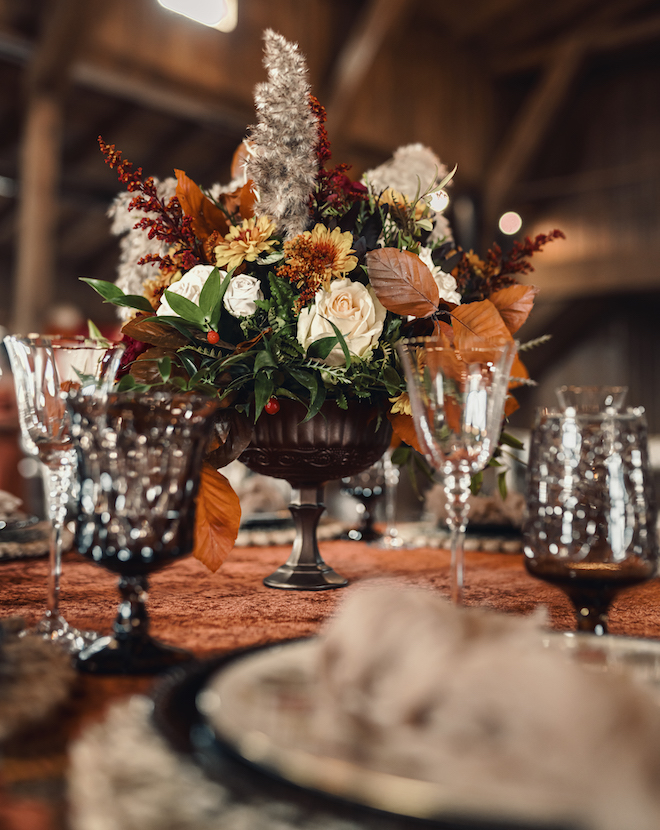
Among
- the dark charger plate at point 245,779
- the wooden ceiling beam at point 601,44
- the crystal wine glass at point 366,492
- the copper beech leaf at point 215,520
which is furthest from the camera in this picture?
the wooden ceiling beam at point 601,44

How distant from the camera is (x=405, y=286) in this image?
933 mm

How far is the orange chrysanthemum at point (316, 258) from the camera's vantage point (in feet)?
3.09

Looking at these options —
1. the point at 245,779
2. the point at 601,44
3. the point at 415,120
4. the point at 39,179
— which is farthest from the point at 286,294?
the point at 601,44

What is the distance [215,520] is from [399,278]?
1.10ft

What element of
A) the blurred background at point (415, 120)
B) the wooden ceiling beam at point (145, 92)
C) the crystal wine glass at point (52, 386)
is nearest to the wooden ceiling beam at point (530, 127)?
the blurred background at point (415, 120)

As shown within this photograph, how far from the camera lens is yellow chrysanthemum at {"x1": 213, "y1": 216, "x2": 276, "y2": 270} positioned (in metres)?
0.96

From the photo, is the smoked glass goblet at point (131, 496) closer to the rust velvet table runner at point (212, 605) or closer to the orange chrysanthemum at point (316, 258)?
the rust velvet table runner at point (212, 605)

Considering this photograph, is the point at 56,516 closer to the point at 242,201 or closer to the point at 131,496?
the point at 131,496

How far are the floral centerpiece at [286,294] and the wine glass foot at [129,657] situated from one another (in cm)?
25

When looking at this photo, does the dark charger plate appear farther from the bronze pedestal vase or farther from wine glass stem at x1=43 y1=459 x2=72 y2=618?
the bronze pedestal vase

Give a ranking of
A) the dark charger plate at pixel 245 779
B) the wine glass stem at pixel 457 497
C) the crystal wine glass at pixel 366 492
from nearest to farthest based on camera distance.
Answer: the dark charger plate at pixel 245 779, the wine glass stem at pixel 457 497, the crystal wine glass at pixel 366 492

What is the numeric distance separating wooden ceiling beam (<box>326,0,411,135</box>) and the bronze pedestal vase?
5616 millimetres

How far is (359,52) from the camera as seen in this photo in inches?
243

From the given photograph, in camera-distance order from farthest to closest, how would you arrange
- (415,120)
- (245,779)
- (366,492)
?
(415,120) < (366,492) < (245,779)
